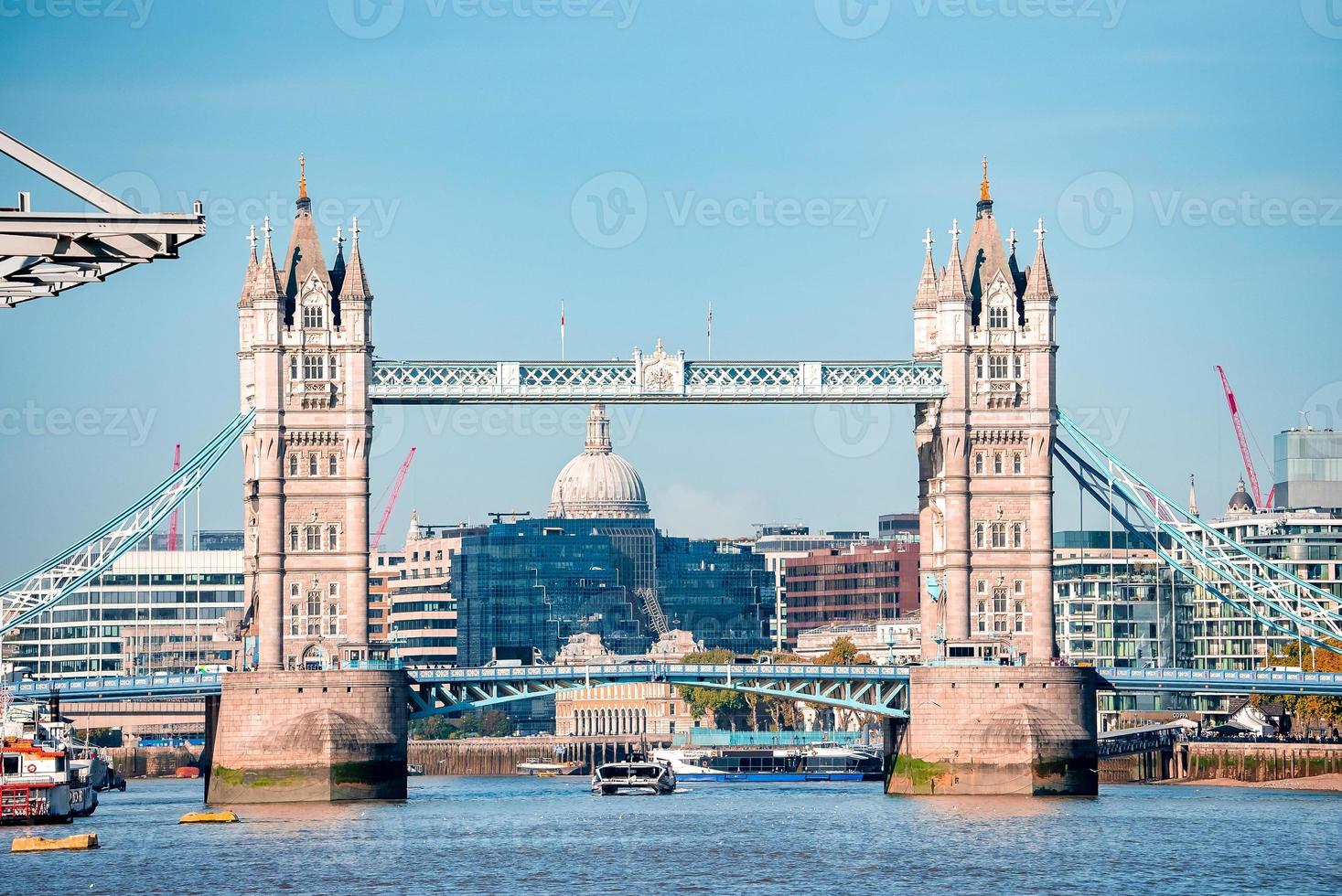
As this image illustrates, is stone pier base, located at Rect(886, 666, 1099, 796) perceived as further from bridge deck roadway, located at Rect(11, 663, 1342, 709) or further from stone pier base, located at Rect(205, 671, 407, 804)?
stone pier base, located at Rect(205, 671, 407, 804)

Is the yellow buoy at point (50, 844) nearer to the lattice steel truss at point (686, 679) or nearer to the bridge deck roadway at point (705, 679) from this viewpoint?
the bridge deck roadway at point (705, 679)

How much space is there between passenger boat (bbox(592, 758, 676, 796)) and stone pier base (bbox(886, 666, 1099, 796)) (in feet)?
80.1

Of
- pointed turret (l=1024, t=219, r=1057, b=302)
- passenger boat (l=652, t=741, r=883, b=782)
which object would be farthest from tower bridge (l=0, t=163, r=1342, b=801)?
passenger boat (l=652, t=741, r=883, b=782)

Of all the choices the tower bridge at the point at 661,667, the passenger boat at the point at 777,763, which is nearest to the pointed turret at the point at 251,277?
Result: the tower bridge at the point at 661,667

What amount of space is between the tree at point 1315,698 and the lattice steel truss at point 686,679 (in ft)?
80.5

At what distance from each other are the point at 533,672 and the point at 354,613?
9.51m

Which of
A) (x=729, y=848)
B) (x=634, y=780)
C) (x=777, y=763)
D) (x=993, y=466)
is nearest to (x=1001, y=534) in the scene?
(x=993, y=466)

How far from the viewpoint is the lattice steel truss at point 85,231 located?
30625mm

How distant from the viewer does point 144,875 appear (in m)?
84.9

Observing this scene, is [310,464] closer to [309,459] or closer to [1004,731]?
[309,459]

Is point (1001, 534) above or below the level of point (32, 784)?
above

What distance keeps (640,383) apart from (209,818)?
32167mm

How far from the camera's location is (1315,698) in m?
162

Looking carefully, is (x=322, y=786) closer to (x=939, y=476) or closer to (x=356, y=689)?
(x=356, y=689)
